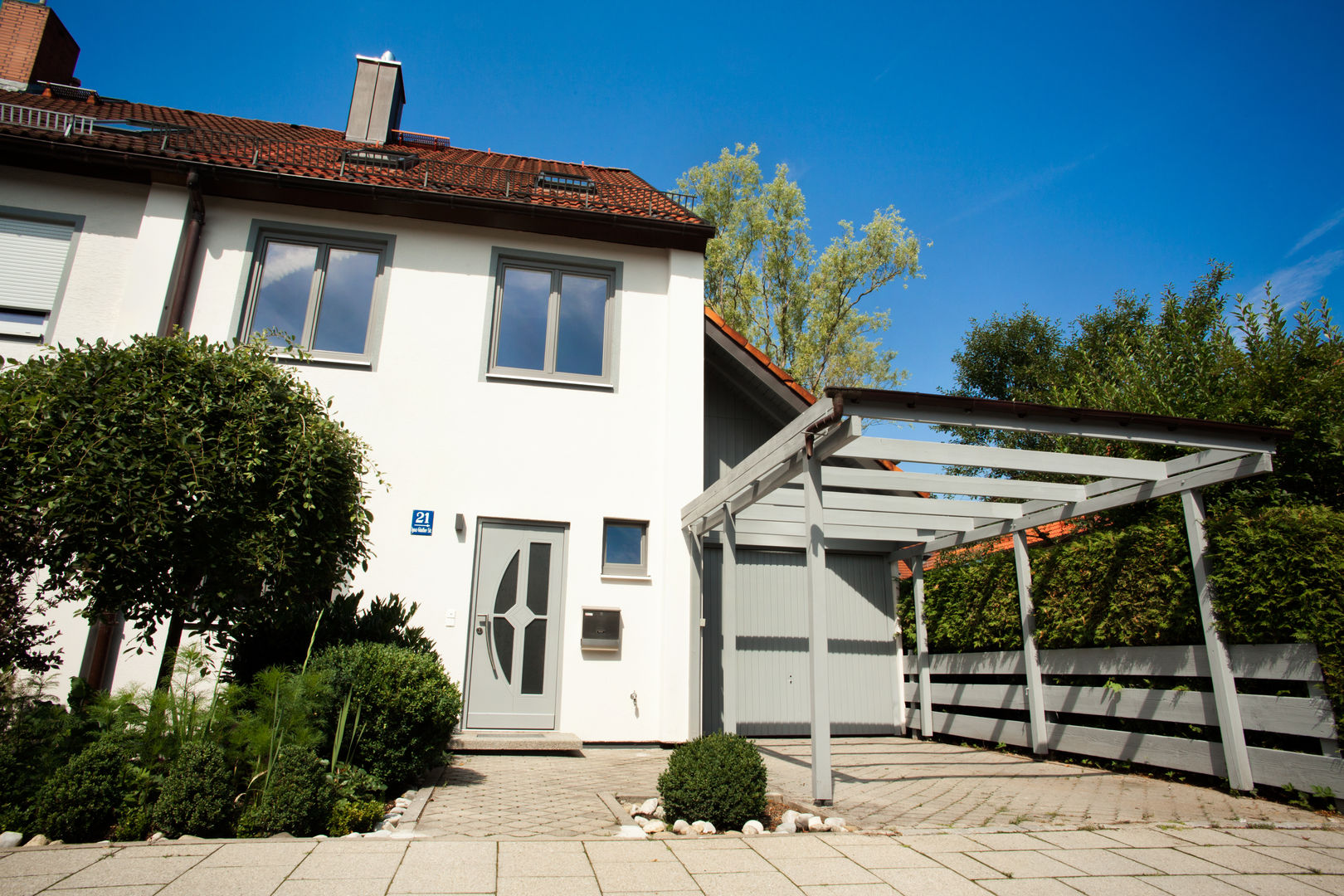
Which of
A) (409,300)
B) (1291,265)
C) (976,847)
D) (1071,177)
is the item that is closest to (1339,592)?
(976,847)

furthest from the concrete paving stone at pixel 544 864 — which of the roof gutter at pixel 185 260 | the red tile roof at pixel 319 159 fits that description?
the red tile roof at pixel 319 159

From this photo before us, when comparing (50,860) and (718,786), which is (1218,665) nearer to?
(718,786)

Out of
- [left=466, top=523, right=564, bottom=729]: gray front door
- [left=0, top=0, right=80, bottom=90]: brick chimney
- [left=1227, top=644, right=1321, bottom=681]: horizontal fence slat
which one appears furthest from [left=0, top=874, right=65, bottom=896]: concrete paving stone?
[left=0, top=0, right=80, bottom=90]: brick chimney

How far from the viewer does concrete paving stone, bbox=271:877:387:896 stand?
3133mm

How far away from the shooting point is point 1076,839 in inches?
174

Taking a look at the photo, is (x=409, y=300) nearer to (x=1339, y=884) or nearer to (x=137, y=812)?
(x=137, y=812)

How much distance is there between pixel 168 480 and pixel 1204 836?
22.5 ft

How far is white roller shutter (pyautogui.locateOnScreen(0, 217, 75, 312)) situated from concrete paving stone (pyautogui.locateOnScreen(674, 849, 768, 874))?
909 cm

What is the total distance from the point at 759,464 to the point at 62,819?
16.1 ft

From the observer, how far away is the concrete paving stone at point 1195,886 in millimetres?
3518

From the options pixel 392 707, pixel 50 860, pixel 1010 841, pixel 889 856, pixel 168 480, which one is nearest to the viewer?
pixel 50 860

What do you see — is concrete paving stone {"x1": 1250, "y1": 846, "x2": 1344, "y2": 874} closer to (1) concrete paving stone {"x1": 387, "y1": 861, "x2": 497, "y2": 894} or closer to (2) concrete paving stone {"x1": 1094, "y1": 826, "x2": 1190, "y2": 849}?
(2) concrete paving stone {"x1": 1094, "y1": 826, "x2": 1190, "y2": 849}

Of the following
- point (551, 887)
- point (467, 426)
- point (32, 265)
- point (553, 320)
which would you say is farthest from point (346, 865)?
point (32, 265)

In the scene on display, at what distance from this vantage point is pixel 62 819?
3.96 meters
